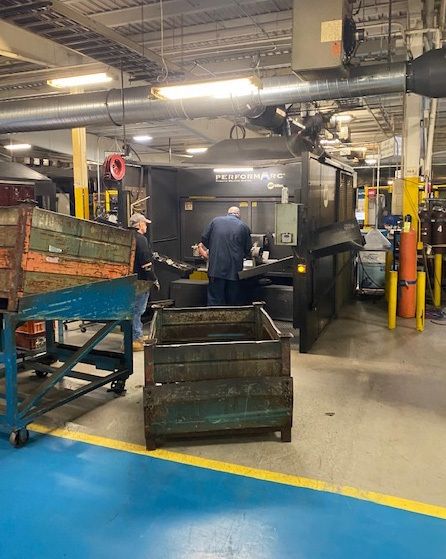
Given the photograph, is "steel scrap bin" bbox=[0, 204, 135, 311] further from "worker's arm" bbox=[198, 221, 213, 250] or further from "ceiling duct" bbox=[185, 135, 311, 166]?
"ceiling duct" bbox=[185, 135, 311, 166]

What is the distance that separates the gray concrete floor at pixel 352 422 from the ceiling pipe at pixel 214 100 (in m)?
2.80

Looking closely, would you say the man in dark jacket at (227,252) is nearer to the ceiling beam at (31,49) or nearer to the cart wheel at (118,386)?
the cart wheel at (118,386)

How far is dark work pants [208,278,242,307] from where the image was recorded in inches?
249

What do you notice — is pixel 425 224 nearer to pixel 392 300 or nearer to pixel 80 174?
pixel 392 300

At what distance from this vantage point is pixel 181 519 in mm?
2553

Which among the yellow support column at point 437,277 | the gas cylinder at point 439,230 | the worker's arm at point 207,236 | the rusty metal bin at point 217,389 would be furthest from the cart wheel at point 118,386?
the gas cylinder at point 439,230

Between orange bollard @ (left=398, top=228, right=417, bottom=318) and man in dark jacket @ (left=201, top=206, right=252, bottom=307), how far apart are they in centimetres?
213

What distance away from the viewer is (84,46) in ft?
17.8

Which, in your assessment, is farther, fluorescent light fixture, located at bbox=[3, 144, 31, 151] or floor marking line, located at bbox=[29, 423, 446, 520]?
fluorescent light fixture, located at bbox=[3, 144, 31, 151]

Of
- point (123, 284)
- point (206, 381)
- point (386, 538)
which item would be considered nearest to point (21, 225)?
point (123, 284)

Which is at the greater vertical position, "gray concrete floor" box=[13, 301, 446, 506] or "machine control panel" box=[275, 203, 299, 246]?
"machine control panel" box=[275, 203, 299, 246]

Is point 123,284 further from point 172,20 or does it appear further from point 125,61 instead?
point 172,20

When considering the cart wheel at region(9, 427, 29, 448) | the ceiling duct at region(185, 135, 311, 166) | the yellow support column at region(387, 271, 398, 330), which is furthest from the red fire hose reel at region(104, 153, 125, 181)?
the yellow support column at region(387, 271, 398, 330)

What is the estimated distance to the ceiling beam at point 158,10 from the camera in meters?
5.72
